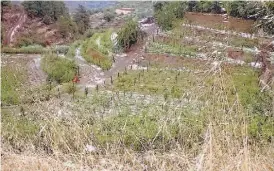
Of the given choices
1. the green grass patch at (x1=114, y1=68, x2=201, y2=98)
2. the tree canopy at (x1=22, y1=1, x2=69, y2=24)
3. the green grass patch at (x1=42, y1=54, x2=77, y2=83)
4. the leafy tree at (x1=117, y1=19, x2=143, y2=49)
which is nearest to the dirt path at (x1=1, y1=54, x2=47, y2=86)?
the green grass patch at (x1=42, y1=54, x2=77, y2=83)

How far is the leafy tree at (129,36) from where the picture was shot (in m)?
24.5

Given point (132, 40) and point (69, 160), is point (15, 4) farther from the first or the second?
point (69, 160)

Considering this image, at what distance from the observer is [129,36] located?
81.0 feet

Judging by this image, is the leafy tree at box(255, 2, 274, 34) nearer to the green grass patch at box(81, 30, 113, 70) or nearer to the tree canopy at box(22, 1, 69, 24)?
the green grass patch at box(81, 30, 113, 70)

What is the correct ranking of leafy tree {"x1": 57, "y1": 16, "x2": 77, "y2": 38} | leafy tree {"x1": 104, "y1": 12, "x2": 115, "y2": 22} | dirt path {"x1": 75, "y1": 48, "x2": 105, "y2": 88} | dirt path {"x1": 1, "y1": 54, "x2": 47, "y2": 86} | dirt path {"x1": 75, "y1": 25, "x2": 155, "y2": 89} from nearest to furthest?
dirt path {"x1": 75, "y1": 48, "x2": 105, "y2": 88} < dirt path {"x1": 75, "y1": 25, "x2": 155, "y2": 89} < dirt path {"x1": 1, "y1": 54, "x2": 47, "y2": 86} < leafy tree {"x1": 57, "y1": 16, "x2": 77, "y2": 38} < leafy tree {"x1": 104, "y1": 12, "x2": 115, "y2": 22}

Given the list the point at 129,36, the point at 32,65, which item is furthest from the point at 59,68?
the point at 129,36

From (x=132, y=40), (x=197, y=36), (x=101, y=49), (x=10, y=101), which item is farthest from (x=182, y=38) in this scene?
(x=10, y=101)

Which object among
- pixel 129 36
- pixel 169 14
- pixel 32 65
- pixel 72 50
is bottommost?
pixel 32 65

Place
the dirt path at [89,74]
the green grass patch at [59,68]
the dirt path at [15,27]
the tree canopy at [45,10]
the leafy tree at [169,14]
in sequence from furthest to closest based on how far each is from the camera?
the tree canopy at [45,10]
the dirt path at [15,27]
the leafy tree at [169,14]
the green grass patch at [59,68]
the dirt path at [89,74]

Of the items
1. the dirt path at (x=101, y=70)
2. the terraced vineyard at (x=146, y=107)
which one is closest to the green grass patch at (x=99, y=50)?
the terraced vineyard at (x=146, y=107)

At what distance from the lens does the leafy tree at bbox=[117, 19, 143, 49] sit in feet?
80.3

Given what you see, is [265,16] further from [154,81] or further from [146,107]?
[154,81]

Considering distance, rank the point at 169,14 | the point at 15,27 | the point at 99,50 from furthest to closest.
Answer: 1. the point at 15,27
2. the point at 169,14
3. the point at 99,50

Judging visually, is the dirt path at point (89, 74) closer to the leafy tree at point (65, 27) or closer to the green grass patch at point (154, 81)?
the green grass patch at point (154, 81)
